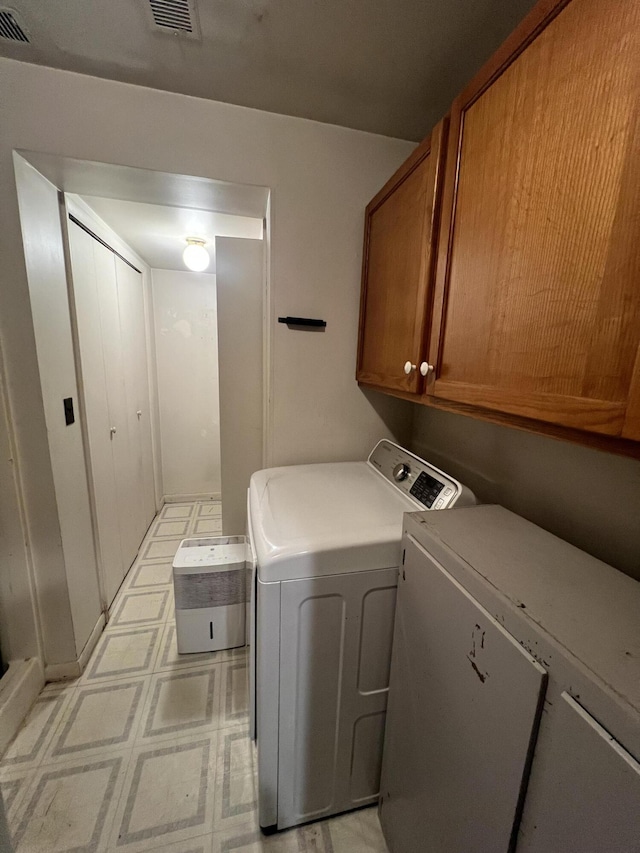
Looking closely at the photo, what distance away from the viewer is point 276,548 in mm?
851

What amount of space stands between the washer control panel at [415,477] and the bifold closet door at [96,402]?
1.47 meters

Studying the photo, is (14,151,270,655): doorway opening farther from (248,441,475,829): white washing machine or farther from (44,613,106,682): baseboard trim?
(248,441,475,829): white washing machine

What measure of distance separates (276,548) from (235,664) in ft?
3.88

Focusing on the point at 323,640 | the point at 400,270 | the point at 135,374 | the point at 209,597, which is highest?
the point at 400,270

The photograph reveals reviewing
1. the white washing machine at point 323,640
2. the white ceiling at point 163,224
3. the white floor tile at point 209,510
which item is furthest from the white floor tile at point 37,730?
the white ceiling at point 163,224

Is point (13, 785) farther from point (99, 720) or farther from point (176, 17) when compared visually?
point (176, 17)

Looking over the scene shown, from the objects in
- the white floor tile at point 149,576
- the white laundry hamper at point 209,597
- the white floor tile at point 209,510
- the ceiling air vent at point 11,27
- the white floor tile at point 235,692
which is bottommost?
the white floor tile at point 235,692

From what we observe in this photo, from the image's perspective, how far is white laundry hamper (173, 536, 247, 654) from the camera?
1544 mm

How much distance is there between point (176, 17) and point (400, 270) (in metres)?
0.94

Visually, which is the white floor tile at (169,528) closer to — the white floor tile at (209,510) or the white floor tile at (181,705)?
the white floor tile at (209,510)

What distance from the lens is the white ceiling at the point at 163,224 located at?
66.7 inches

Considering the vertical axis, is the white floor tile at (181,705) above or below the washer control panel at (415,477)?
below

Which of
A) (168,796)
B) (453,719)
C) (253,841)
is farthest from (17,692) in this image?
(453,719)

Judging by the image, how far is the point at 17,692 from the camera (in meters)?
1.29
